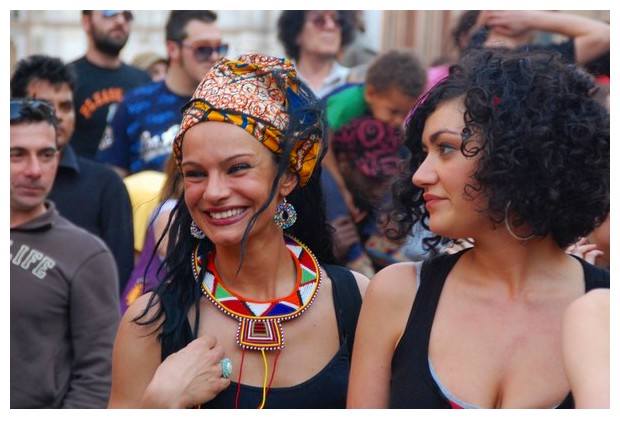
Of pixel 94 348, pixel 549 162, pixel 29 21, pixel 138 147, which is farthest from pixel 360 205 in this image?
pixel 29 21

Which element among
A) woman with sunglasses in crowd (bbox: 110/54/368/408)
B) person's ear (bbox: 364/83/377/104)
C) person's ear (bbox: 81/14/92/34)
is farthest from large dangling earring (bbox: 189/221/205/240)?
person's ear (bbox: 81/14/92/34)

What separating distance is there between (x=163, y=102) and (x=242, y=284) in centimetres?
346

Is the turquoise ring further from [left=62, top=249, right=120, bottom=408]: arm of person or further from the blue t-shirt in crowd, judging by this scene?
the blue t-shirt in crowd

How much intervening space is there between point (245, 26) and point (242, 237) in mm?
9232

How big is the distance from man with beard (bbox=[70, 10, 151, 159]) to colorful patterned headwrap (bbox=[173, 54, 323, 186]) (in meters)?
3.92

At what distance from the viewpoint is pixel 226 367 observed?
336cm

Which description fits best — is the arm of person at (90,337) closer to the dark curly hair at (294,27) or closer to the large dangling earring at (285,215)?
the large dangling earring at (285,215)

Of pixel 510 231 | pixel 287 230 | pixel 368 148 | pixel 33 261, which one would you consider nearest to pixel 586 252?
pixel 510 231

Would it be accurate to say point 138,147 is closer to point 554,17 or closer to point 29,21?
point 554,17

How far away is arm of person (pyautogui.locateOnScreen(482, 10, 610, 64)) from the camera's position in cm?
592

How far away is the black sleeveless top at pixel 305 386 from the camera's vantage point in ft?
11.0

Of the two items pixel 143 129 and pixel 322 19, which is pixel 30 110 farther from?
pixel 322 19

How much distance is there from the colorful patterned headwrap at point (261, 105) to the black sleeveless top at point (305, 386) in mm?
438

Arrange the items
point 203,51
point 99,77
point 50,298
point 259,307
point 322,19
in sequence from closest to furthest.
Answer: point 259,307
point 50,298
point 203,51
point 322,19
point 99,77
